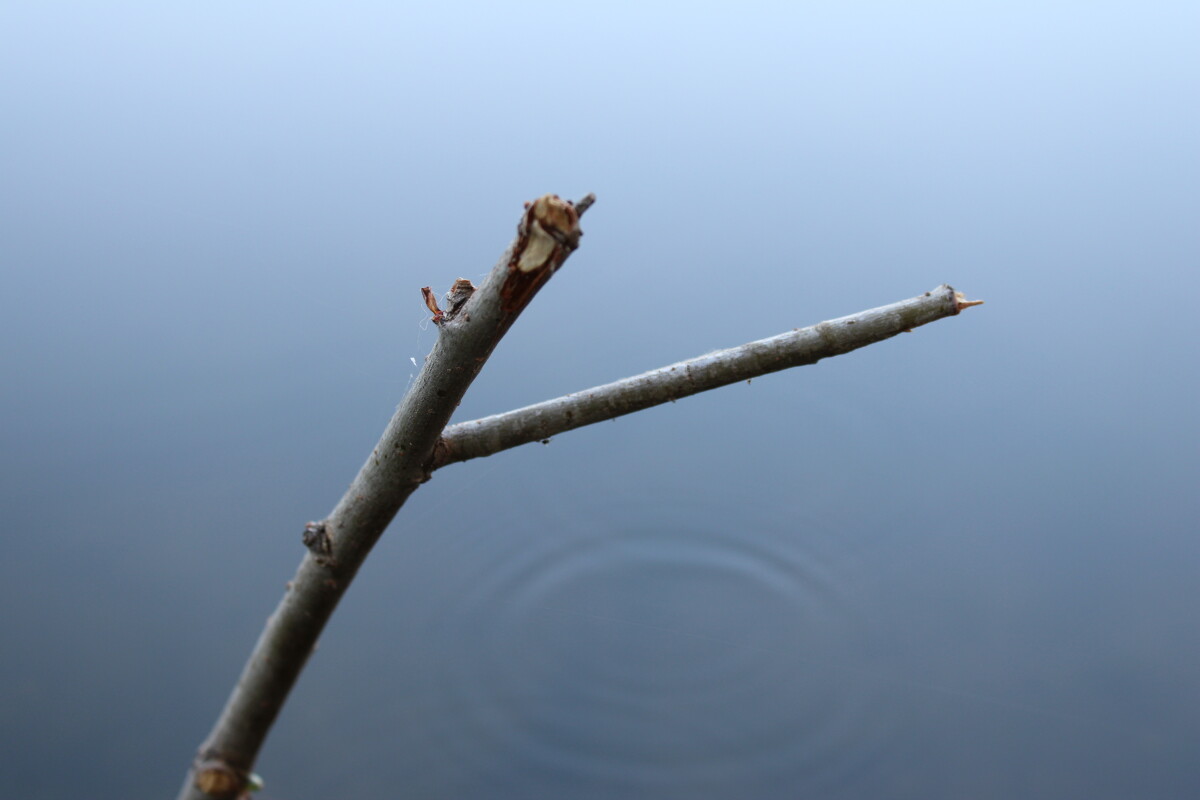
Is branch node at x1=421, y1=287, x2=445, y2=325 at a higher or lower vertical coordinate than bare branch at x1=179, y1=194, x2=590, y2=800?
higher

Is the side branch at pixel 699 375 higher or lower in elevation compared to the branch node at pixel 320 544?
higher

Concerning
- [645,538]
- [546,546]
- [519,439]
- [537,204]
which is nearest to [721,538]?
[645,538]

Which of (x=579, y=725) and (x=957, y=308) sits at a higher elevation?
(x=957, y=308)

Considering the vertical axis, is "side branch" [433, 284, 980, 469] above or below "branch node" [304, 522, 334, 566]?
above

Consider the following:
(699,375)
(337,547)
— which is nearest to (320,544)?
(337,547)

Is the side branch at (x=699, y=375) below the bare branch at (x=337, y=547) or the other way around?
the other way around

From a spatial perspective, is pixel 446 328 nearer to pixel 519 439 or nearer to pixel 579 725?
pixel 519 439

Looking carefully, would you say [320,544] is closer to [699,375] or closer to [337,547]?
[337,547]
